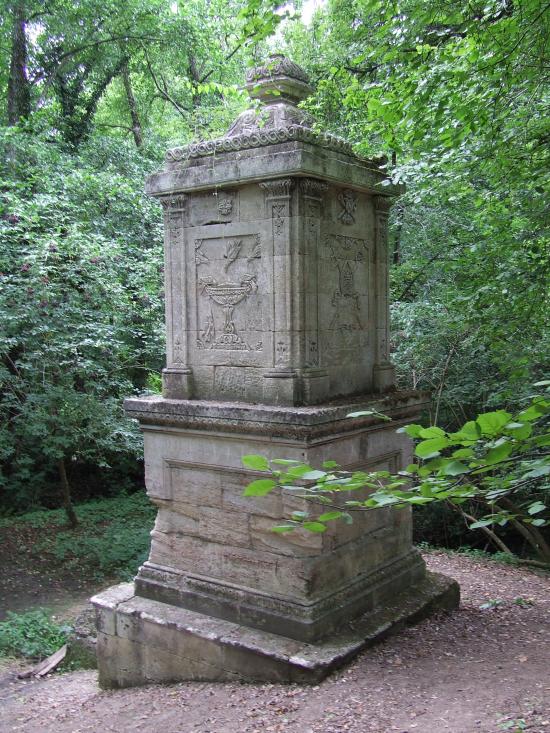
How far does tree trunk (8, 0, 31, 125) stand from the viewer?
12352 mm

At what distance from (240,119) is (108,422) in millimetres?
5515

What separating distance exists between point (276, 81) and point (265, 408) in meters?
2.57

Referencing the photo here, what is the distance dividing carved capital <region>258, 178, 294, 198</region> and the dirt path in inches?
129

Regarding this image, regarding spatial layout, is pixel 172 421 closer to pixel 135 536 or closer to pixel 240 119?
pixel 240 119

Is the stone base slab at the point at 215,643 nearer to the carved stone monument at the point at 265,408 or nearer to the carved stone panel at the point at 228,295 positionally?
the carved stone monument at the point at 265,408

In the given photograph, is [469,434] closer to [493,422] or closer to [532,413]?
[493,422]

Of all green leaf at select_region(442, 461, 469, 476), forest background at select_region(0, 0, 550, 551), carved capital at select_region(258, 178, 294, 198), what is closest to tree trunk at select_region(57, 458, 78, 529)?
forest background at select_region(0, 0, 550, 551)

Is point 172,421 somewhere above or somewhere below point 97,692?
above

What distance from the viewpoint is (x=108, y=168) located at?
11906 mm

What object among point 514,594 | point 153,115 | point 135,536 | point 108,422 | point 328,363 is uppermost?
point 153,115

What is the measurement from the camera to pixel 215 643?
4.64 meters

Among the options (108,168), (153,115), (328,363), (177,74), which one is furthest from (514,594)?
(153,115)

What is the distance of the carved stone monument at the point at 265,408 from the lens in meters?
4.64

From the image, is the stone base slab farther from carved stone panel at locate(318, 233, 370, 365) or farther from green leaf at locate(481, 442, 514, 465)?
green leaf at locate(481, 442, 514, 465)
